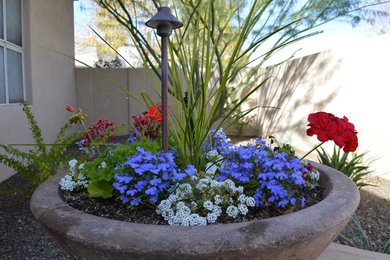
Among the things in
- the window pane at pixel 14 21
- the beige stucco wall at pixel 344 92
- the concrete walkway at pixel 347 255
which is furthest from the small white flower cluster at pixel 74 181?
the window pane at pixel 14 21

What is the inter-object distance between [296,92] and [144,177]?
470cm

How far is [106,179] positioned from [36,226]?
62.4 inches

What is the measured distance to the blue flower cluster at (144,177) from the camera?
2.92 feet

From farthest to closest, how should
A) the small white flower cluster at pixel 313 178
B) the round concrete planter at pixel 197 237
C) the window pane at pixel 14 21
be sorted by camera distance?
the window pane at pixel 14 21
the small white flower cluster at pixel 313 178
the round concrete planter at pixel 197 237

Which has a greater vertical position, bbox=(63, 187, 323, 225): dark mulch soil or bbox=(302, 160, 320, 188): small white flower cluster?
bbox=(302, 160, 320, 188): small white flower cluster

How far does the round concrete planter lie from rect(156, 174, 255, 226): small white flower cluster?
0.49 ft

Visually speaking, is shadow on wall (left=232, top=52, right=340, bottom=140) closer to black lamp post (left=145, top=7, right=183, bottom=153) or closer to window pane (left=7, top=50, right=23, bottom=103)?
black lamp post (left=145, top=7, right=183, bottom=153)

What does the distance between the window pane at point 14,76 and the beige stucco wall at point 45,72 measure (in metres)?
0.12

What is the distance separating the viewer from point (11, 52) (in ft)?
11.1

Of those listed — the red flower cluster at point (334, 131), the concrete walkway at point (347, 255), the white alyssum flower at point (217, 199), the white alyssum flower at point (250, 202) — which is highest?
the red flower cluster at point (334, 131)

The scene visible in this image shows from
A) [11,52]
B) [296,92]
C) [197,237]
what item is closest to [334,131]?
[197,237]

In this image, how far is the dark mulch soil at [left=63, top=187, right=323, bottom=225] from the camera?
90 cm

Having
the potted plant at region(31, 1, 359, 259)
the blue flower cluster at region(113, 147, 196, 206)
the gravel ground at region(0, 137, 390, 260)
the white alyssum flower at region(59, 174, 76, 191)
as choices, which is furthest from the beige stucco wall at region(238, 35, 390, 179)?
the white alyssum flower at region(59, 174, 76, 191)

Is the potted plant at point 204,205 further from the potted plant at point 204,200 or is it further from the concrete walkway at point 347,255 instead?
the concrete walkway at point 347,255
